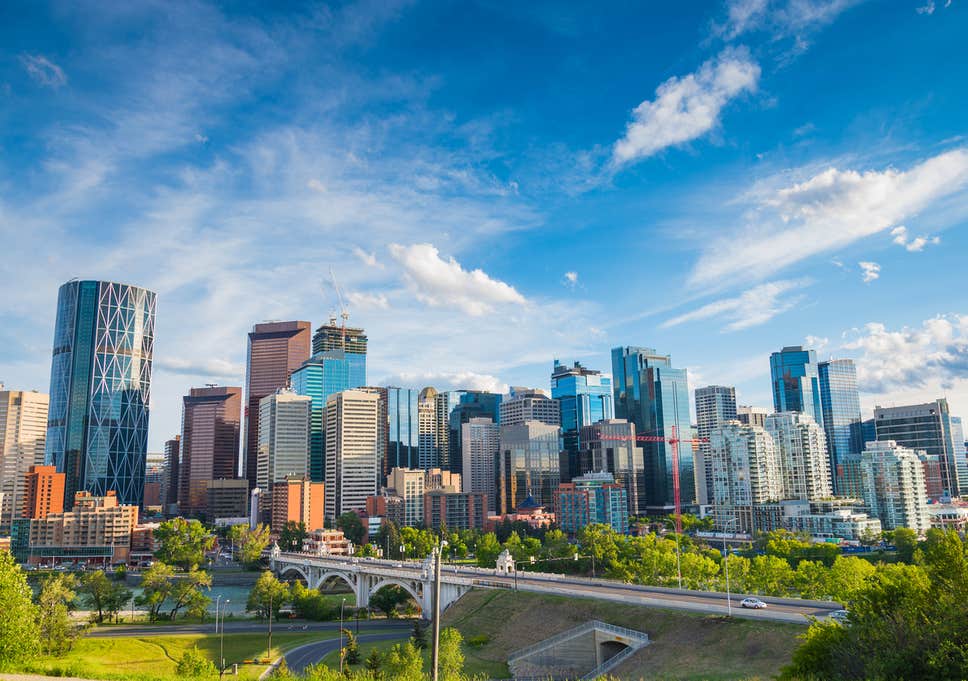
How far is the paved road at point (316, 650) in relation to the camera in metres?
82.3

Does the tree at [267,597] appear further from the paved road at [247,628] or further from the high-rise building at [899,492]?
the high-rise building at [899,492]

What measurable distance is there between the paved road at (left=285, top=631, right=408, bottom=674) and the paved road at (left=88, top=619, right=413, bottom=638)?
4349 mm


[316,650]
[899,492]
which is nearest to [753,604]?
[316,650]

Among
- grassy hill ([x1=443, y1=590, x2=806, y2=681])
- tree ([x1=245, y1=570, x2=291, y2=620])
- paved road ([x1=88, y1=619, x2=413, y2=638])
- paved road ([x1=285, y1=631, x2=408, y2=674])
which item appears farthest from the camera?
tree ([x1=245, y1=570, x2=291, y2=620])

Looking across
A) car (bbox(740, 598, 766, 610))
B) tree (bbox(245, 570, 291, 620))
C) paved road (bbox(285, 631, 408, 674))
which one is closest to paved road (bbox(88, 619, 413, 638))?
tree (bbox(245, 570, 291, 620))

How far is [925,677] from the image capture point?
1435 inches

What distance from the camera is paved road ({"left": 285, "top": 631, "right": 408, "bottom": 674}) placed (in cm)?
8234

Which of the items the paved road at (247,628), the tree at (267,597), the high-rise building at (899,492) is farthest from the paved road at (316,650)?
the high-rise building at (899,492)

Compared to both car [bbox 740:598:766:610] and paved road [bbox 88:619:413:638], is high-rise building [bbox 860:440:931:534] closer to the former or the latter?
paved road [bbox 88:619:413:638]

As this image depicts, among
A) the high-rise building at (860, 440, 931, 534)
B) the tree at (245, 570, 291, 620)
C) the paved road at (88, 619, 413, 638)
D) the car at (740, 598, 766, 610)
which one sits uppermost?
the high-rise building at (860, 440, 931, 534)

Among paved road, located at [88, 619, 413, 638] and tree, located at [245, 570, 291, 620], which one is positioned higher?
tree, located at [245, 570, 291, 620]

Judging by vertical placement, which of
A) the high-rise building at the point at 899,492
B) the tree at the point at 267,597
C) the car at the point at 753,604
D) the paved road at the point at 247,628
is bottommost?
the paved road at the point at 247,628

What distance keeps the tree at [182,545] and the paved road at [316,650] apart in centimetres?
9471

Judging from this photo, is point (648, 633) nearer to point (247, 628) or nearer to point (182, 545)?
point (247, 628)
